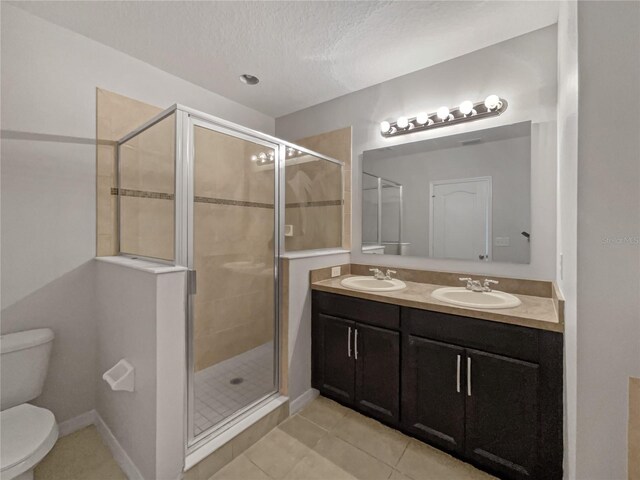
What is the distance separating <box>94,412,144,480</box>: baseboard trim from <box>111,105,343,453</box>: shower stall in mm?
273

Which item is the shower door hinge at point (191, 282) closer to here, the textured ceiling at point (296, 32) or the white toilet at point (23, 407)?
the white toilet at point (23, 407)

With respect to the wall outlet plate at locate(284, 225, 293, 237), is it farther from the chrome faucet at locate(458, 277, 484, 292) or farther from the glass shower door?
the chrome faucet at locate(458, 277, 484, 292)

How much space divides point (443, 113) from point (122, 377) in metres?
2.49

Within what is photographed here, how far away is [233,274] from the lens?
1.93m

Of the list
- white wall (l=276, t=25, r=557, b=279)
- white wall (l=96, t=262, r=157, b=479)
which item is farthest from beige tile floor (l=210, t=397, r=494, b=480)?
white wall (l=276, t=25, r=557, b=279)

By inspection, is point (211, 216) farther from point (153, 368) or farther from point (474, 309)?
point (474, 309)

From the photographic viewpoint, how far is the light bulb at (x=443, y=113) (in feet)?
6.47

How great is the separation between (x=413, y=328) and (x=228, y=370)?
1.28 metres

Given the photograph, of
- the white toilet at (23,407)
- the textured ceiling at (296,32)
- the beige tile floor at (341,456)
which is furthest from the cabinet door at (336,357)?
the textured ceiling at (296,32)

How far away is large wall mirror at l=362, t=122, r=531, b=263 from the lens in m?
1.78

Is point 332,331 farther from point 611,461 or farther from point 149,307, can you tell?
point 611,461

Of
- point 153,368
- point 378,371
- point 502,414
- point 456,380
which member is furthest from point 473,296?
point 153,368

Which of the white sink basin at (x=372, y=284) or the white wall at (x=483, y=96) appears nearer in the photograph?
the white wall at (x=483, y=96)

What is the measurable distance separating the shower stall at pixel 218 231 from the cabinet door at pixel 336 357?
0.33 meters
